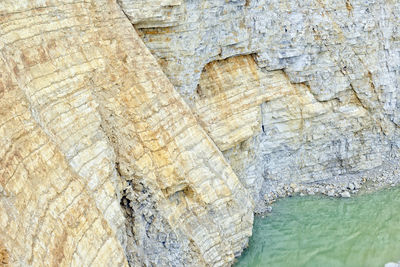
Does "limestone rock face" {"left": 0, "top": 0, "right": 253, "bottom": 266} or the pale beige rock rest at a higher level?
the pale beige rock

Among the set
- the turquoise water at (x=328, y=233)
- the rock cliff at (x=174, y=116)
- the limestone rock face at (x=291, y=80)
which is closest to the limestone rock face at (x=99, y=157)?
the rock cliff at (x=174, y=116)

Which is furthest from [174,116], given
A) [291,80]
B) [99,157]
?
[291,80]

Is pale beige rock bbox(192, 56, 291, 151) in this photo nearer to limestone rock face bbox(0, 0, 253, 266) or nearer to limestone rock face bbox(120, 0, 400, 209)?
limestone rock face bbox(120, 0, 400, 209)

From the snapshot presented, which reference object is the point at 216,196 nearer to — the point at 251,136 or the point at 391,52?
the point at 251,136

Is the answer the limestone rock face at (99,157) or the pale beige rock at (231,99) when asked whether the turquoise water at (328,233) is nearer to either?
the limestone rock face at (99,157)

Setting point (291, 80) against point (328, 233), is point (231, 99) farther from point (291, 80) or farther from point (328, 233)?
point (328, 233)

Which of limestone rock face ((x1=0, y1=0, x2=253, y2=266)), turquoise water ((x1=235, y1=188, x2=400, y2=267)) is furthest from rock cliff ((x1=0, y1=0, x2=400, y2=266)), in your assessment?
turquoise water ((x1=235, y1=188, x2=400, y2=267))

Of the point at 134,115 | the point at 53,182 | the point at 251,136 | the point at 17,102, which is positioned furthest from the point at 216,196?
the point at 17,102

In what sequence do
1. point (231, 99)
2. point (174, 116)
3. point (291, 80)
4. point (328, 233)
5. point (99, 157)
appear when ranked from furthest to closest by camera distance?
point (291, 80) → point (231, 99) → point (328, 233) → point (174, 116) → point (99, 157)
